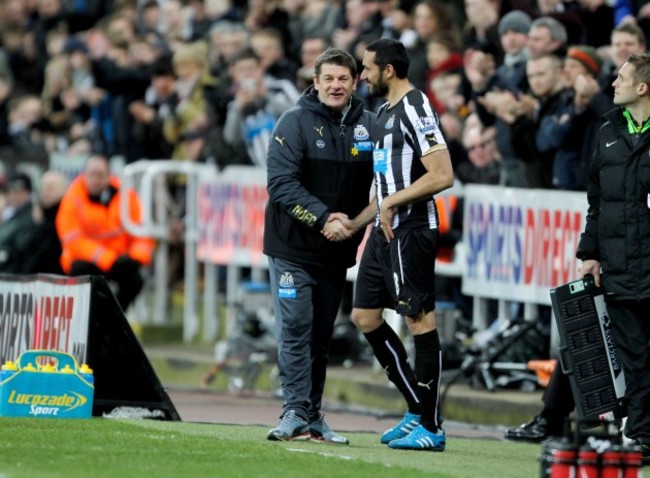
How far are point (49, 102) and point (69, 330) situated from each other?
1381 centimetres

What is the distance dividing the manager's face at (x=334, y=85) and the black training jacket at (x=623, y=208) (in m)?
1.51

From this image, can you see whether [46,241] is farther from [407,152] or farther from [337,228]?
[407,152]

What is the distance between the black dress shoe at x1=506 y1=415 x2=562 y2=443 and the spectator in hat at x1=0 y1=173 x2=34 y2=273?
26.4 ft

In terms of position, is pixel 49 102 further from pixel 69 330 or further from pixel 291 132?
pixel 291 132

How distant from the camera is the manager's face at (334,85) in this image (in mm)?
11289

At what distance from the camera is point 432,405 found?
11023 millimetres

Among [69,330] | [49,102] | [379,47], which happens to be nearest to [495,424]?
[69,330]

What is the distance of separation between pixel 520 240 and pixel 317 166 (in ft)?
13.1

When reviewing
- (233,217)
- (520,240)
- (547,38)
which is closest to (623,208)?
(520,240)

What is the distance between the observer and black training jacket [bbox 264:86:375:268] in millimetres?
11383

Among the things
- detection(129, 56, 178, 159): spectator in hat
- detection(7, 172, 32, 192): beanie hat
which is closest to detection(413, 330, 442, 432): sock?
detection(7, 172, 32, 192): beanie hat

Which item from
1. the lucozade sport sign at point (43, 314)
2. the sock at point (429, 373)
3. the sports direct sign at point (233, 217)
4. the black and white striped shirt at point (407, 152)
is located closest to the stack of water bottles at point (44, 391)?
the lucozade sport sign at point (43, 314)

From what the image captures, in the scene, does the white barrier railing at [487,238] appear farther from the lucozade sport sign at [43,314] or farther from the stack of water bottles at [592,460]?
the stack of water bottles at [592,460]

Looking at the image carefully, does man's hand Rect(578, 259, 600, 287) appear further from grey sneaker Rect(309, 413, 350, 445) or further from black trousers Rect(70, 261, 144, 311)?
black trousers Rect(70, 261, 144, 311)
